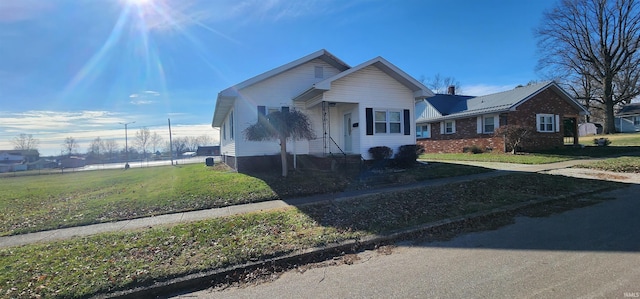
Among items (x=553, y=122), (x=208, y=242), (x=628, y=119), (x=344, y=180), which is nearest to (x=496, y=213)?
(x=344, y=180)

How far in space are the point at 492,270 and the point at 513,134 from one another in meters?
17.3

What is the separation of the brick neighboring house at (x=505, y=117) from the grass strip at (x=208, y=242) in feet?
44.0

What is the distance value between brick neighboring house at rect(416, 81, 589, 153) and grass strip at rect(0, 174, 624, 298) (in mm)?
13421

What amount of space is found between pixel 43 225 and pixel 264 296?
6.55 meters

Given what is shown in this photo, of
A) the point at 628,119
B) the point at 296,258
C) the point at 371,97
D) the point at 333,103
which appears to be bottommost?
the point at 296,258

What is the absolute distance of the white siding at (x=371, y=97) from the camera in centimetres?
1243

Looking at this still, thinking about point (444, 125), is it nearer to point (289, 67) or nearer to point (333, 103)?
point (333, 103)

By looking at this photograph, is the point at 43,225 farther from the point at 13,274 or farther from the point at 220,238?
the point at 220,238

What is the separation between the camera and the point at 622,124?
43.9m

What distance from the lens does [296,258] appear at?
13.9ft

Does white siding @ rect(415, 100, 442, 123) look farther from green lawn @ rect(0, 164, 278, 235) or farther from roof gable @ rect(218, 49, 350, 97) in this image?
green lawn @ rect(0, 164, 278, 235)

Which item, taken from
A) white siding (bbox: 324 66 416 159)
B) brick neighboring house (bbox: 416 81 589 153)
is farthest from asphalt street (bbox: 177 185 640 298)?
brick neighboring house (bbox: 416 81 589 153)

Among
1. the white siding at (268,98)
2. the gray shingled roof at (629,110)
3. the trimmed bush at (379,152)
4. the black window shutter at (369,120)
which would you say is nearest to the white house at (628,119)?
the gray shingled roof at (629,110)

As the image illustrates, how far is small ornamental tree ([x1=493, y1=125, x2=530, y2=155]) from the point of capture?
57.6 ft
